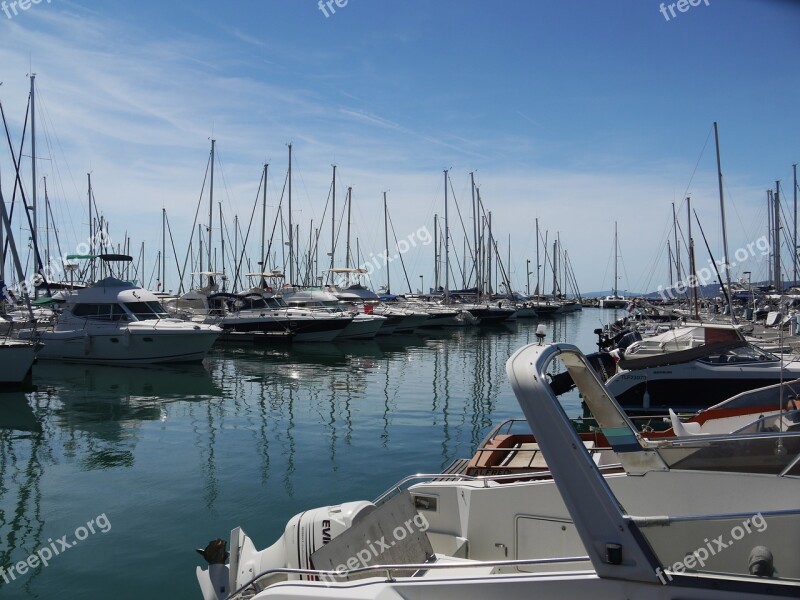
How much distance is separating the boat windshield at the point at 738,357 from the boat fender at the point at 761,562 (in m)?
14.9

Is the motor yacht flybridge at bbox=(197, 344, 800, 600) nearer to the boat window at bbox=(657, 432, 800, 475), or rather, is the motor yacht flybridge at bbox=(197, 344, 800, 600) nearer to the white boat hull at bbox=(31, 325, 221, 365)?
the boat window at bbox=(657, 432, 800, 475)

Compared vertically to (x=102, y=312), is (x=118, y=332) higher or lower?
lower

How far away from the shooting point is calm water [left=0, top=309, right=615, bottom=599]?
8672mm

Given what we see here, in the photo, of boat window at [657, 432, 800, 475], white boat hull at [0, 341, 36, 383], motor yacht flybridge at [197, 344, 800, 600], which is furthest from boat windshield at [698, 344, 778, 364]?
white boat hull at [0, 341, 36, 383]

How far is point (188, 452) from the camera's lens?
46.2ft

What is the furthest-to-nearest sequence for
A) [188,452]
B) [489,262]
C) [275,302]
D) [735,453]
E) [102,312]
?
[489,262], [275,302], [102,312], [188,452], [735,453]

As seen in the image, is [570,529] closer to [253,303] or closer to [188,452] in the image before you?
[188,452]

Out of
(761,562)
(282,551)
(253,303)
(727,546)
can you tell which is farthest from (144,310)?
(761,562)

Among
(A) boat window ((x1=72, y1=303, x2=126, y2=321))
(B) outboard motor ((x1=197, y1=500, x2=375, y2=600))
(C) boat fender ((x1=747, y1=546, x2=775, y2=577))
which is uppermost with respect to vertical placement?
(A) boat window ((x1=72, y1=303, x2=126, y2=321))

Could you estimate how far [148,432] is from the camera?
16.2m

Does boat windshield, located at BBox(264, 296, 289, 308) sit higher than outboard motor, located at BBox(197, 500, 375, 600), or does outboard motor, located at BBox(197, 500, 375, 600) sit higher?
boat windshield, located at BBox(264, 296, 289, 308)

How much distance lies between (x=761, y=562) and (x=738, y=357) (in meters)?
15.8

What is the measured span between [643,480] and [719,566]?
1.42 metres

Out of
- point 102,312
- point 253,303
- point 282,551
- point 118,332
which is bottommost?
point 282,551
